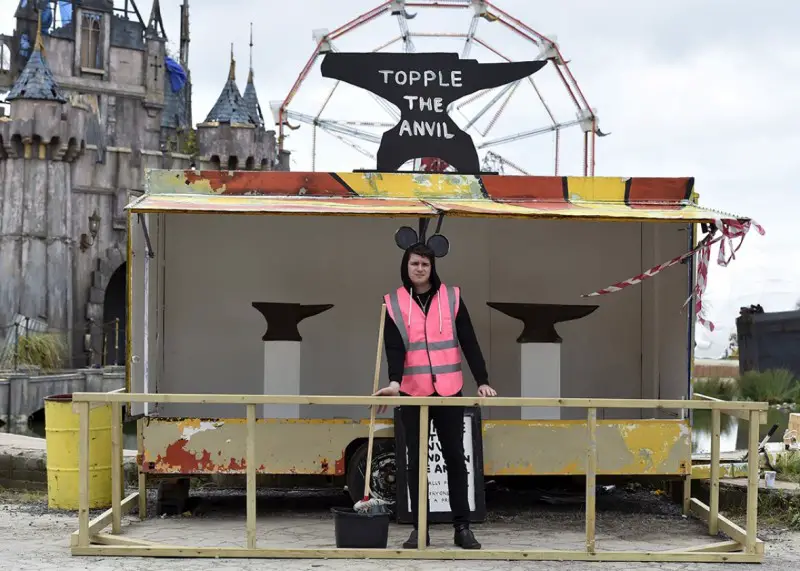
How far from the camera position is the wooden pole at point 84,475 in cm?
694

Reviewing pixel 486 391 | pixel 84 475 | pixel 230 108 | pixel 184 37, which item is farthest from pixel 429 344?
pixel 184 37

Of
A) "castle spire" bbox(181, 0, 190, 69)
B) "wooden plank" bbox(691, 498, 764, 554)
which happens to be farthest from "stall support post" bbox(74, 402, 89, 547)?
"castle spire" bbox(181, 0, 190, 69)

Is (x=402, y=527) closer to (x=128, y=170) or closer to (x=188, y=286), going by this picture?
(x=188, y=286)

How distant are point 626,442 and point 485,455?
3.04 ft

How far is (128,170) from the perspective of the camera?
39.2 m

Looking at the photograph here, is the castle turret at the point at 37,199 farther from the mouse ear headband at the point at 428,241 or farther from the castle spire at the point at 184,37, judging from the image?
the mouse ear headband at the point at 428,241

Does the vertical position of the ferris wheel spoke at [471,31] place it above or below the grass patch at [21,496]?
above

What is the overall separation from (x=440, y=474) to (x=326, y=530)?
3.60 ft

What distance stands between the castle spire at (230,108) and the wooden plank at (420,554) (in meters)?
33.4

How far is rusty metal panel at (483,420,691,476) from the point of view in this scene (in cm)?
835

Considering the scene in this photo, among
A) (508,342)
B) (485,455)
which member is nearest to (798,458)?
(508,342)

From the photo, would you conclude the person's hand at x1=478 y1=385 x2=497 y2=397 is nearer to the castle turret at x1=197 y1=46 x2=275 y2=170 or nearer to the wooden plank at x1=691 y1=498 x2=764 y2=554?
the wooden plank at x1=691 y1=498 x2=764 y2=554

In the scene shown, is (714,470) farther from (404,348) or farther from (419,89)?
(419,89)

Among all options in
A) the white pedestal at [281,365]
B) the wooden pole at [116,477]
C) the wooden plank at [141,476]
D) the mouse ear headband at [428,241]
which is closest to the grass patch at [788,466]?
the mouse ear headband at [428,241]
